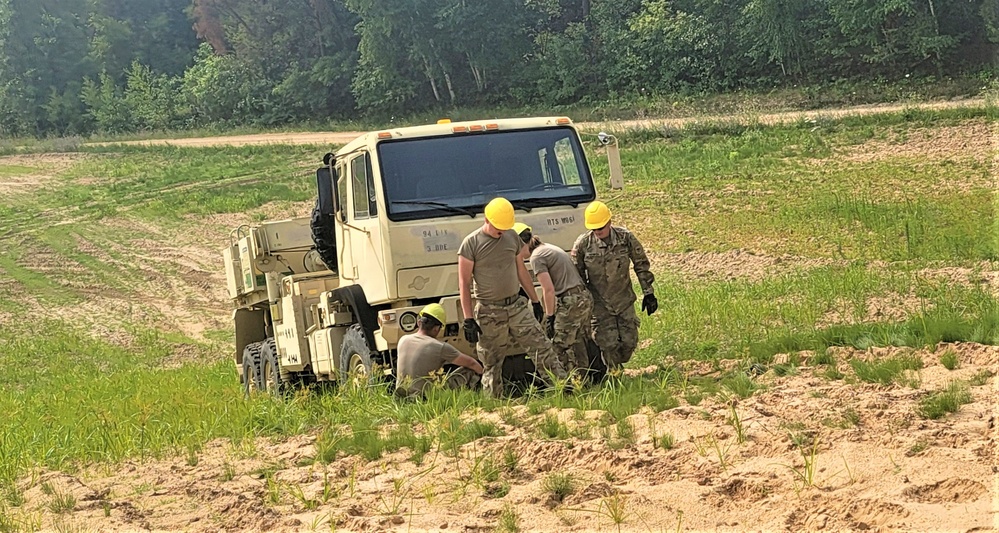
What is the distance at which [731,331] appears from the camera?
11.8 metres

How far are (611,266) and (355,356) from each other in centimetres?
235

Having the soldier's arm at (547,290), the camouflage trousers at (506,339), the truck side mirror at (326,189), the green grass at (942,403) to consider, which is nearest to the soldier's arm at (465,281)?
the camouflage trousers at (506,339)

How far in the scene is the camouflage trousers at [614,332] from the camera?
10148mm

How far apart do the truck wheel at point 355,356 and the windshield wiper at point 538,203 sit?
1.73 meters

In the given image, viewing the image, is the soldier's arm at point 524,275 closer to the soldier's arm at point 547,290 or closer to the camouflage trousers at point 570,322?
the soldier's arm at point 547,290

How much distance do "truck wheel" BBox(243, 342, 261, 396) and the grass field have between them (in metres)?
0.41

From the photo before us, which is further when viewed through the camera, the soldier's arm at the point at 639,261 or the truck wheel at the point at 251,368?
the truck wheel at the point at 251,368

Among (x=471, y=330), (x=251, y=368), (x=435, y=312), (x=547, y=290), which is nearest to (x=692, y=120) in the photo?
(x=251, y=368)

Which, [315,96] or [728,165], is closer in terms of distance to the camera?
[728,165]

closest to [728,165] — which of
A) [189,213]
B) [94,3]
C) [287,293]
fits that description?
[189,213]

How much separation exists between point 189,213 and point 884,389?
994 inches

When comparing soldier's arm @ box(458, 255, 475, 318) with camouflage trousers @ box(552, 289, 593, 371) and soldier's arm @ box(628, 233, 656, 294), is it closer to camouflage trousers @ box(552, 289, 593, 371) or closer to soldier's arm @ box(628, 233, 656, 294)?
camouflage trousers @ box(552, 289, 593, 371)

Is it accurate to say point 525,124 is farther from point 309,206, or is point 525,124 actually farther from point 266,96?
point 266,96

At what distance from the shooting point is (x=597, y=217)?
970 centimetres
